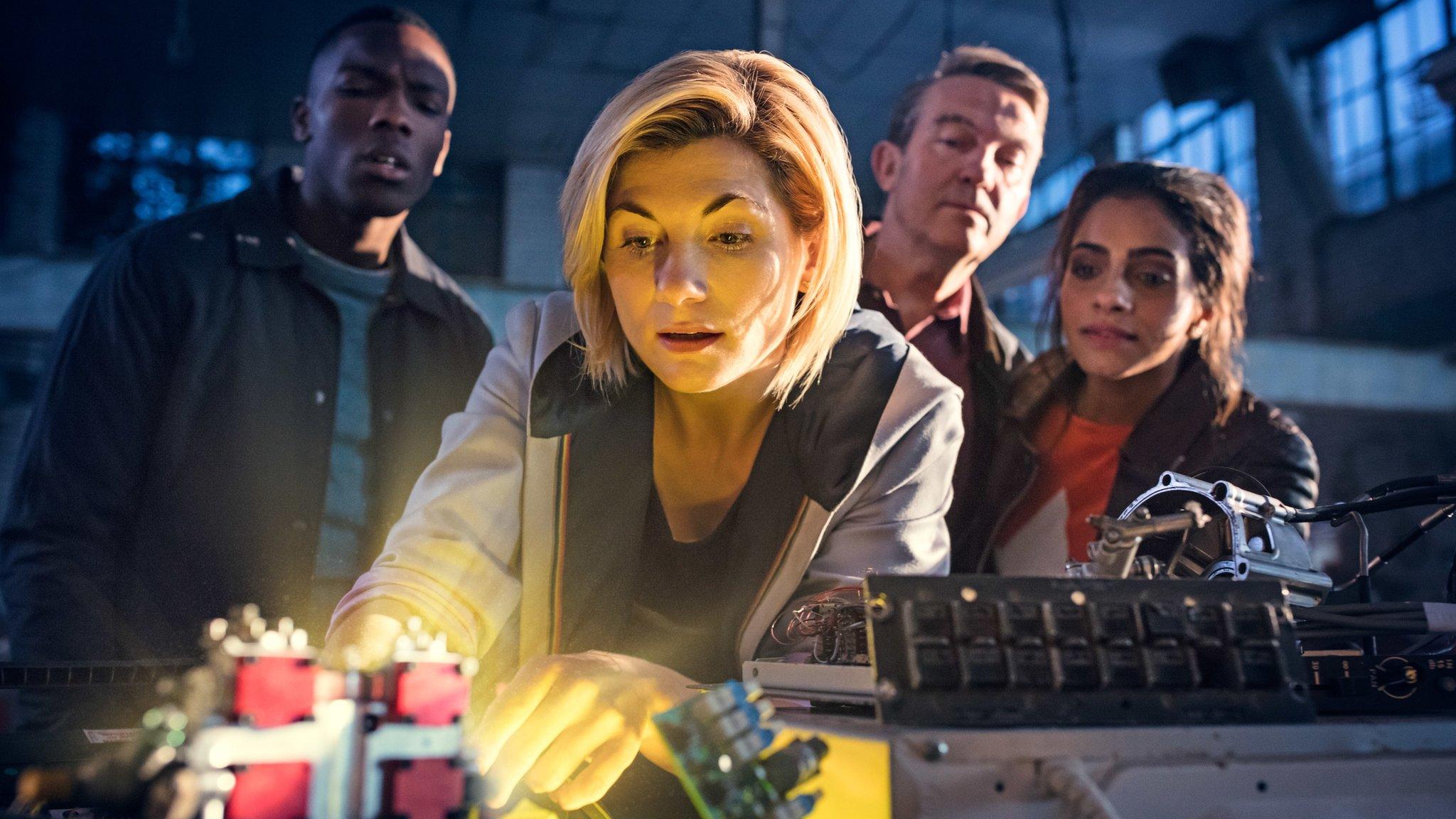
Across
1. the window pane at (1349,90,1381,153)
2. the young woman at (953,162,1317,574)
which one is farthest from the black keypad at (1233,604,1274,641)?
the window pane at (1349,90,1381,153)

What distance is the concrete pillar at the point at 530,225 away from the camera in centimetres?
1003

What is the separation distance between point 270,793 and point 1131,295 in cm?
192

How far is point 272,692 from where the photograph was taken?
0.64 metres

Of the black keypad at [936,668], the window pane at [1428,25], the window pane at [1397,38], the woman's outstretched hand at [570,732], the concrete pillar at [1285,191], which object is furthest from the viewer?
the concrete pillar at [1285,191]

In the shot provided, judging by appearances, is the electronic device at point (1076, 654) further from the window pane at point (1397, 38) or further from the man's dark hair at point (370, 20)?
the window pane at point (1397, 38)

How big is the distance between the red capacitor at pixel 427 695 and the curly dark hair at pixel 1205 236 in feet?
5.97

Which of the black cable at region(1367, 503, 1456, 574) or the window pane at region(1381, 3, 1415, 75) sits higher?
the window pane at region(1381, 3, 1415, 75)

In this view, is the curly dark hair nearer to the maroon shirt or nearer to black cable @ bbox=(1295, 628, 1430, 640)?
the maroon shirt

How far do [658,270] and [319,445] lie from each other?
1.53 m

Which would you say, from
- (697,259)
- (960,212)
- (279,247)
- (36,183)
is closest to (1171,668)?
(697,259)

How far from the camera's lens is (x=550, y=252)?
10.3 meters

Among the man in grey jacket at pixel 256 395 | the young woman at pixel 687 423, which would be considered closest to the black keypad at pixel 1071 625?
the young woman at pixel 687 423

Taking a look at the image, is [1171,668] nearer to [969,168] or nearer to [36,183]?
[969,168]

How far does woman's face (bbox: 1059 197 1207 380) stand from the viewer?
7.14 feet
